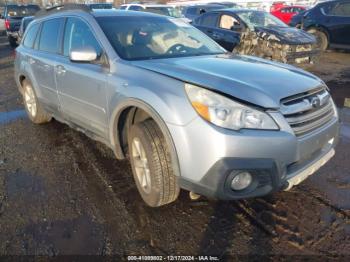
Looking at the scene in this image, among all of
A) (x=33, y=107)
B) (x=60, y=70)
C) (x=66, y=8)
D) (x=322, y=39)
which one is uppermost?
(x=66, y=8)

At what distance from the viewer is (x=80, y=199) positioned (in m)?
3.42

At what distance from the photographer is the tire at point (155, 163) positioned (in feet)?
9.52

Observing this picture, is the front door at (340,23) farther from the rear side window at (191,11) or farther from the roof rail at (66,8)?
the roof rail at (66,8)

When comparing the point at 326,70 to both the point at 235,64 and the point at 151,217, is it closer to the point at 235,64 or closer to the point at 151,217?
the point at 235,64

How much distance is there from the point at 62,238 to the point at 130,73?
1.49m

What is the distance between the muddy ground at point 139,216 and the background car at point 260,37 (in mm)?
5215

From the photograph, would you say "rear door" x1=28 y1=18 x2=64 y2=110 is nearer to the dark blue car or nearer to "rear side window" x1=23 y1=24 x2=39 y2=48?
"rear side window" x1=23 y1=24 x2=39 y2=48

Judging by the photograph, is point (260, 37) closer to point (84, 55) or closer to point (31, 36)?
point (31, 36)

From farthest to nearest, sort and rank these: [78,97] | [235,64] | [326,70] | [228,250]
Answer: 1. [326,70]
2. [78,97]
3. [235,64]
4. [228,250]

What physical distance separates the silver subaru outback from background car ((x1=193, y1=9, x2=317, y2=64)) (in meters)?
5.34

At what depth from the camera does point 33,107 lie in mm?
5555

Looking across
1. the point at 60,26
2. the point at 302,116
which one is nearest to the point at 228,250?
the point at 302,116

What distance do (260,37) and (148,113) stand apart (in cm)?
706

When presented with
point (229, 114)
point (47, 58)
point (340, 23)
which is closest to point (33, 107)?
point (47, 58)
